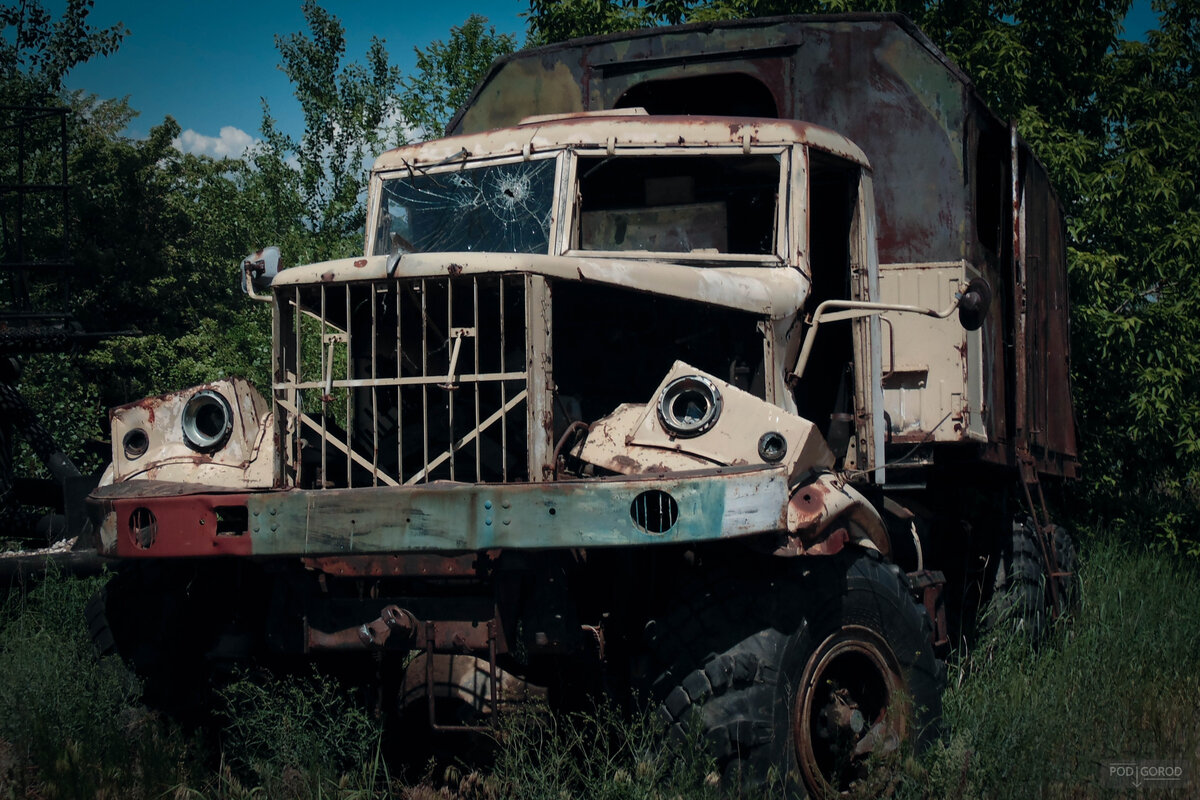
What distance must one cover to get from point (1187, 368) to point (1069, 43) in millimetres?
3533

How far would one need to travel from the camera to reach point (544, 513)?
403 centimetres

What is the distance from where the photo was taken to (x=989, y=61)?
39.6 ft

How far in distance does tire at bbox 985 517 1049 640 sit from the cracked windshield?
3984 mm

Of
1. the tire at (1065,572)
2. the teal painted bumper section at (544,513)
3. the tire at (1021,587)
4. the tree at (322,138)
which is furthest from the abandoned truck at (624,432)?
the tree at (322,138)

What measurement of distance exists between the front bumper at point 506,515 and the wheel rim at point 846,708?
806 mm

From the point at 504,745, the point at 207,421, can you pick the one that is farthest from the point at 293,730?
the point at 207,421

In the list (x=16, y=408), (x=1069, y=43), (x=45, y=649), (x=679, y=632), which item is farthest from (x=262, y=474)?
(x=1069, y=43)

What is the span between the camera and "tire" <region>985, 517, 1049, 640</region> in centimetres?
770

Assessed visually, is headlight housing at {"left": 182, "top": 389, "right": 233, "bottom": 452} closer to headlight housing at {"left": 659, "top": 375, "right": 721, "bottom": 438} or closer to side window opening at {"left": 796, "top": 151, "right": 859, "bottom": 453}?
headlight housing at {"left": 659, "top": 375, "right": 721, "bottom": 438}

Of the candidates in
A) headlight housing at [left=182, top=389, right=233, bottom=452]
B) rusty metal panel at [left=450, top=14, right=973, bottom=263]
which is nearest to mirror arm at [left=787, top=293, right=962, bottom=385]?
rusty metal panel at [left=450, top=14, right=973, bottom=263]

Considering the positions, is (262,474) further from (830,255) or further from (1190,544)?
(1190,544)

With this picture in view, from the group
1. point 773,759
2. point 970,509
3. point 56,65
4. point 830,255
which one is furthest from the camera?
point 56,65

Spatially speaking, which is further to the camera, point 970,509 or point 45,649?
point 970,509

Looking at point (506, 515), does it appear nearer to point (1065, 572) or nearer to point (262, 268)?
point (262, 268)
